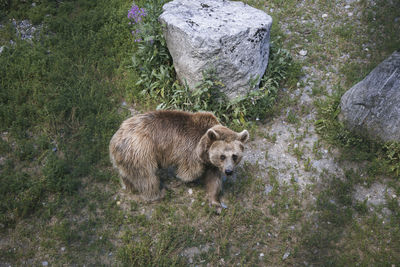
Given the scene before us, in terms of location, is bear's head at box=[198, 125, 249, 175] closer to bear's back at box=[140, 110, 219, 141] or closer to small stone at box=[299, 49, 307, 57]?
bear's back at box=[140, 110, 219, 141]

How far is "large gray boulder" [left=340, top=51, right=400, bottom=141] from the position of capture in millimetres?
6621

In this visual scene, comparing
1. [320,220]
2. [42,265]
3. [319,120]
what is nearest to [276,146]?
[319,120]

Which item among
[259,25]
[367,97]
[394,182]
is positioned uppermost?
[259,25]

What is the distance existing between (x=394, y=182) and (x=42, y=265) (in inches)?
257

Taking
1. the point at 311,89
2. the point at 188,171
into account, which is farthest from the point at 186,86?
the point at 311,89

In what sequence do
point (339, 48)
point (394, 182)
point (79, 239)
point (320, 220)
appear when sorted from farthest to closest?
point (339, 48) < point (394, 182) < point (320, 220) < point (79, 239)

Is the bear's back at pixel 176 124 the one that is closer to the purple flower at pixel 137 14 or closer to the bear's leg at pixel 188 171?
the bear's leg at pixel 188 171

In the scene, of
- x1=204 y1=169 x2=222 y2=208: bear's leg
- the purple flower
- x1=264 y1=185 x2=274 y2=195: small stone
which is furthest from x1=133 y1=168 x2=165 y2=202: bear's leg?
the purple flower

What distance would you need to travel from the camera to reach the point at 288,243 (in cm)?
574

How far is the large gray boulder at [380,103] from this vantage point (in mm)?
6621

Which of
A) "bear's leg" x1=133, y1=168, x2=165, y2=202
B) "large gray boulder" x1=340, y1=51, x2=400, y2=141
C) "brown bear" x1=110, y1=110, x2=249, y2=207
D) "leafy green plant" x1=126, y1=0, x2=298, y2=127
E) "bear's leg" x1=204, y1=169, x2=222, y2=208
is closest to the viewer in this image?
"brown bear" x1=110, y1=110, x2=249, y2=207

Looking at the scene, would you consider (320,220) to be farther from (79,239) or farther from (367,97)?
(79,239)

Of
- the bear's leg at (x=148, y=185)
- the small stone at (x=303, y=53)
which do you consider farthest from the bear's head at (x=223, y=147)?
the small stone at (x=303, y=53)

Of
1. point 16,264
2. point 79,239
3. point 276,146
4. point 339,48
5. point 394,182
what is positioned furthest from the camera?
point 339,48
